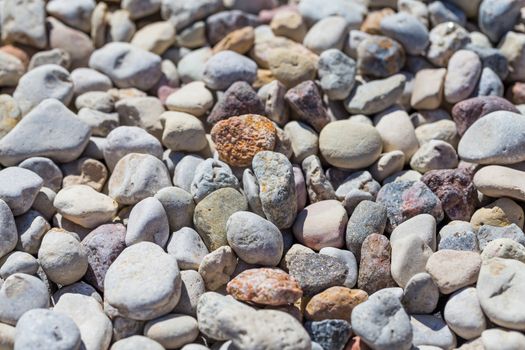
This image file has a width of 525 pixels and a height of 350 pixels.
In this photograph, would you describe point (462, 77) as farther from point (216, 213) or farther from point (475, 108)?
point (216, 213)

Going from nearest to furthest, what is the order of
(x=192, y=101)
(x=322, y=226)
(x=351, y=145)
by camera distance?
(x=322, y=226) < (x=351, y=145) < (x=192, y=101)

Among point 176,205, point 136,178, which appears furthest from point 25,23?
point 176,205

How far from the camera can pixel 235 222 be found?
4.93ft

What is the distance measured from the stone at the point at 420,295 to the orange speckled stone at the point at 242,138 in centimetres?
47

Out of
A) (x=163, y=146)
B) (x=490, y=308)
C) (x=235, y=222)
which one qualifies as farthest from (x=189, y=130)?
(x=490, y=308)

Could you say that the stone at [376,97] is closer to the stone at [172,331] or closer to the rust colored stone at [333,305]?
the rust colored stone at [333,305]

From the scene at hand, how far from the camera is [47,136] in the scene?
67.1 inches

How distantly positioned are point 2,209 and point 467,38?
1320 mm

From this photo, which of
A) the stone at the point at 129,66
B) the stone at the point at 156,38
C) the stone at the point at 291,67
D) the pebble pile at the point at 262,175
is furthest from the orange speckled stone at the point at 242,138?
the stone at the point at 156,38

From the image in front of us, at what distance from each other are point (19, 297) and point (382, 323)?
73cm

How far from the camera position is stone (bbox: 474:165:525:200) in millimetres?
1594

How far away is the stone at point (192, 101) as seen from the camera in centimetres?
182

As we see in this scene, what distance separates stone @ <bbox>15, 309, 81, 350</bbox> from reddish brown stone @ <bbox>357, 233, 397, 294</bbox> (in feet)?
2.01

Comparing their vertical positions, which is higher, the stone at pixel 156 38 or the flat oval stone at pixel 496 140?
the stone at pixel 156 38
